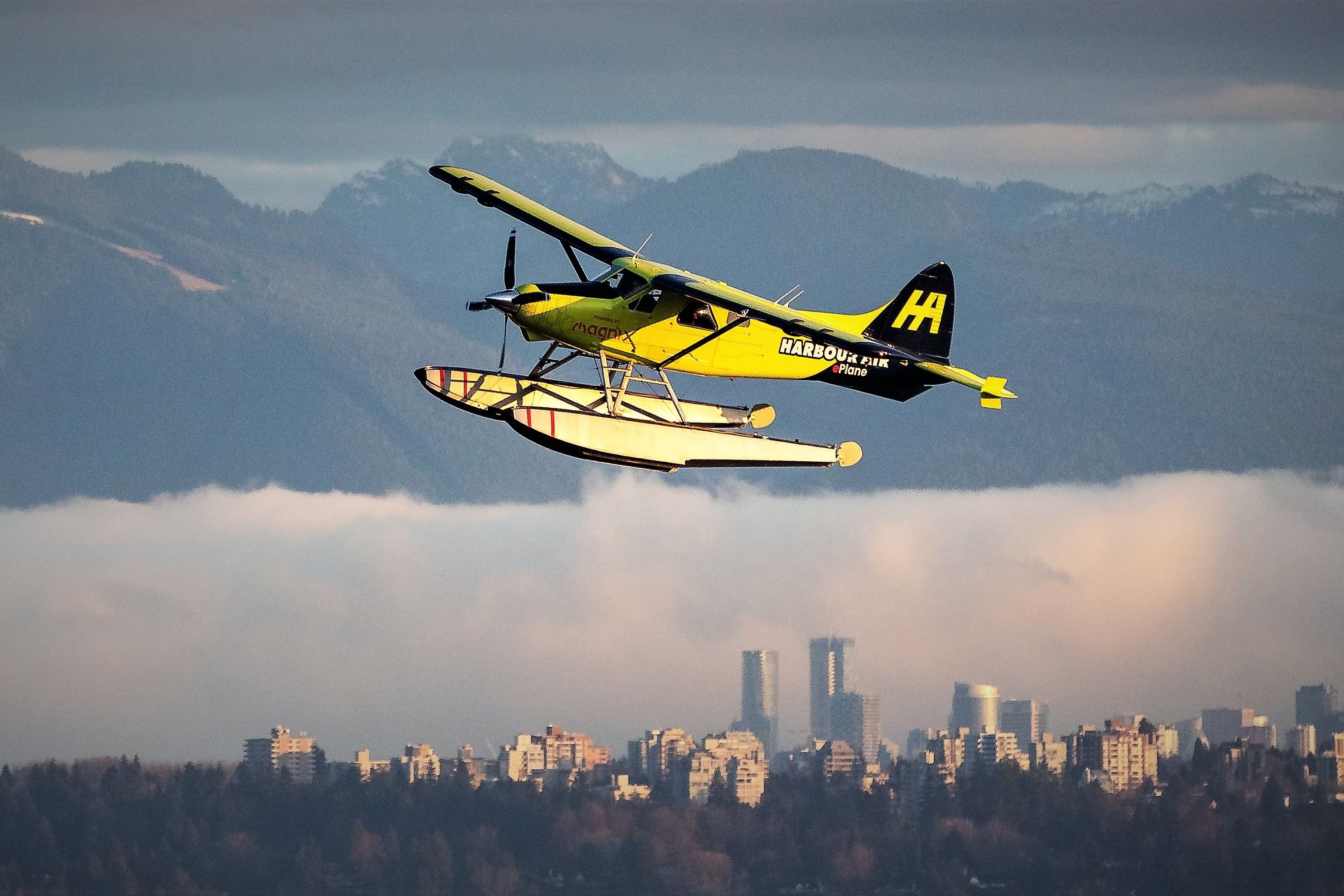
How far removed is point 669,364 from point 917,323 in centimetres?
870

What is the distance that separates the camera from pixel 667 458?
77312mm

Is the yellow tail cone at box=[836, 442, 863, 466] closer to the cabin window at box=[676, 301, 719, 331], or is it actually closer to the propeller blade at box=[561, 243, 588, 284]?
the cabin window at box=[676, 301, 719, 331]

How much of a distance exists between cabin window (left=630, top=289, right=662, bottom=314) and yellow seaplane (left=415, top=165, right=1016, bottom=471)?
29 mm

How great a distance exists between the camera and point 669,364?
7794 centimetres

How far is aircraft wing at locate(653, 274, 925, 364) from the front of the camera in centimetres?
7469

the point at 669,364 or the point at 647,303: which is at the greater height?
the point at 647,303

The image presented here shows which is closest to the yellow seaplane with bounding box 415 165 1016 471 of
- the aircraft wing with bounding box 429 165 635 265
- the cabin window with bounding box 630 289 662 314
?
the cabin window with bounding box 630 289 662 314

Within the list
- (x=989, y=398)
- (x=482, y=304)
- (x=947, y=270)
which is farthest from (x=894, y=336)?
(x=482, y=304)

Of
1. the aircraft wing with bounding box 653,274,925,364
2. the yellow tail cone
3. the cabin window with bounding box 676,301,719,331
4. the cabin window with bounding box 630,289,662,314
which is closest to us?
the aircraft wing with bounding box 653,274,925,364

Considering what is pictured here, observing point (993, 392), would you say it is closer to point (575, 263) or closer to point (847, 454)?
point (847, 454)

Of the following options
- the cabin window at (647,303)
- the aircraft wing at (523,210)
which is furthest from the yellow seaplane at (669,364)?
the aircraft wing at (523,210)

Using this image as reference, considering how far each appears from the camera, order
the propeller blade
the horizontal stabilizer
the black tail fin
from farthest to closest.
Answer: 1. the propeller blade
2. the black tail fin
3. the horizontal stabilizer

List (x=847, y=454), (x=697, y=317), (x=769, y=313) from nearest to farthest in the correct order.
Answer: (x=769, y=313), (x=697, y=317), (x=847, y=454)

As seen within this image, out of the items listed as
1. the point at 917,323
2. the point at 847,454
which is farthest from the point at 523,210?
the point at 847,454
